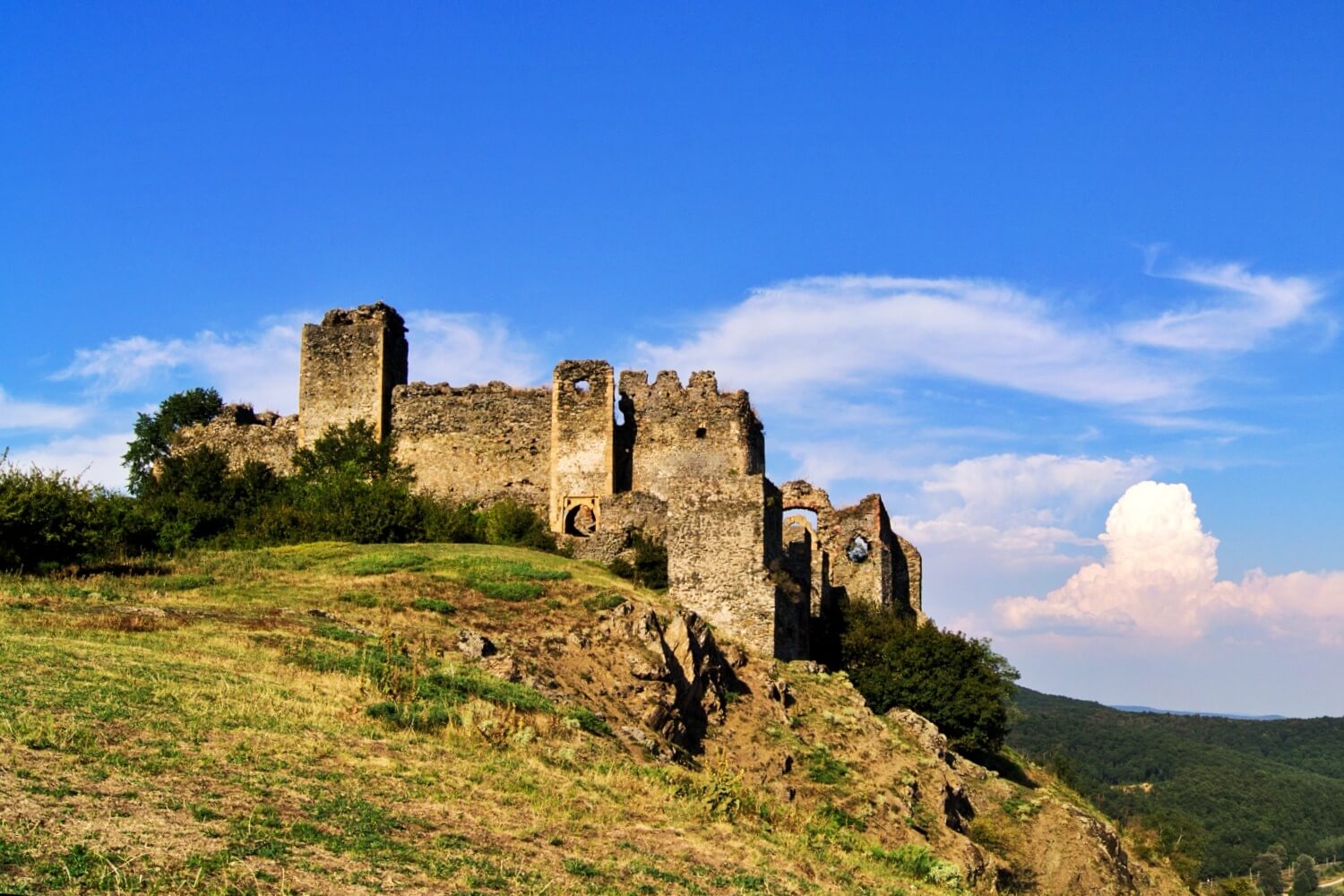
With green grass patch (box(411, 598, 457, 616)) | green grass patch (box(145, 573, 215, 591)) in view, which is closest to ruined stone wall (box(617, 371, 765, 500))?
green grass patch (box(411, 598, 457, 616))

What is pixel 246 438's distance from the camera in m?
42.5

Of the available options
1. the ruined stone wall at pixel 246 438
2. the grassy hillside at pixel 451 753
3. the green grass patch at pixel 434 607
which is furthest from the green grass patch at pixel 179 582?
the ruined stone wall at pixel 246 438

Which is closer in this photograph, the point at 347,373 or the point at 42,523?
the point at 42,523

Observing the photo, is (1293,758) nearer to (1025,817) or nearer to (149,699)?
(1025,817)

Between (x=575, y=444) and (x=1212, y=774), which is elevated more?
(x=575, y=444)

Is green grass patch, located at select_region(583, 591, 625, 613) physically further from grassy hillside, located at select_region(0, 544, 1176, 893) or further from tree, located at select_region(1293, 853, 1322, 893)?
tree, located at select_region(1293, 853, 1322, 893)

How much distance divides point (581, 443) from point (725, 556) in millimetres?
11313

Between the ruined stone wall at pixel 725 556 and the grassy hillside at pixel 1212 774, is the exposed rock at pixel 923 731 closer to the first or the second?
the ruined stone wall at pixel 725 556

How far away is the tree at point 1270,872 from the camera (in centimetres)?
9088

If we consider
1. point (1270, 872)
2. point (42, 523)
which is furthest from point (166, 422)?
point (1270, 872)

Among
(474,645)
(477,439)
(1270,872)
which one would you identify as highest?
(477,439)

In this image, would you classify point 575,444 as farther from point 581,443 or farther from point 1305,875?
point 1305,875

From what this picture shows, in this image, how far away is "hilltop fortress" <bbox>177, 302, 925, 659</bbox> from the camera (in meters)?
36.2

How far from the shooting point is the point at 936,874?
709 inches
